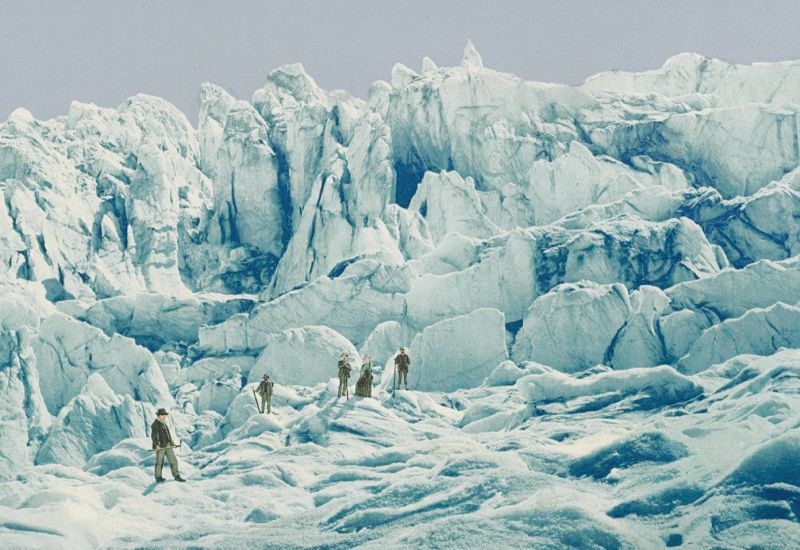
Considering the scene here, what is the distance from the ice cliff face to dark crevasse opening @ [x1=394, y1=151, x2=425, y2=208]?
0.46 ft

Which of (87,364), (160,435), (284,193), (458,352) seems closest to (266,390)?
(458,352)

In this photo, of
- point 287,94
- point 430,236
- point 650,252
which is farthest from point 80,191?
point 650,252

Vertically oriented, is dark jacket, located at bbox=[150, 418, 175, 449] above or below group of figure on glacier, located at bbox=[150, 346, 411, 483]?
above

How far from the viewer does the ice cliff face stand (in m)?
22.6

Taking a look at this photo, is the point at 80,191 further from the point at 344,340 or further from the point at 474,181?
the point at 344,340

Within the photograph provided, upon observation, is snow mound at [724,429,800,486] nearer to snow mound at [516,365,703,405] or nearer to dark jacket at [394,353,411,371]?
snow mound at [516,365,703,405]

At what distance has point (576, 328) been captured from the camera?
43781 mm

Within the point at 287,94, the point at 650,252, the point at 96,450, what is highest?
the point at 287,94

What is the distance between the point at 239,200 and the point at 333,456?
44440 millimetres

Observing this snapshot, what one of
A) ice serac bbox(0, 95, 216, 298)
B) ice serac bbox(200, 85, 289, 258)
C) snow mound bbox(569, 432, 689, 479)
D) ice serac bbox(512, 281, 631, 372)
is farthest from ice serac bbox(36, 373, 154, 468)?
ice serac bbox(200, 85, 289, 258)

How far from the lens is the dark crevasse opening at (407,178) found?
69.3 m

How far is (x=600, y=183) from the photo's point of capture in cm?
6300

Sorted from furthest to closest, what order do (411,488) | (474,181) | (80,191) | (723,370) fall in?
(80,191) < (474,181) < (723,370) < (411,488)

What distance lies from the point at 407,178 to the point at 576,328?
94.3 feet
